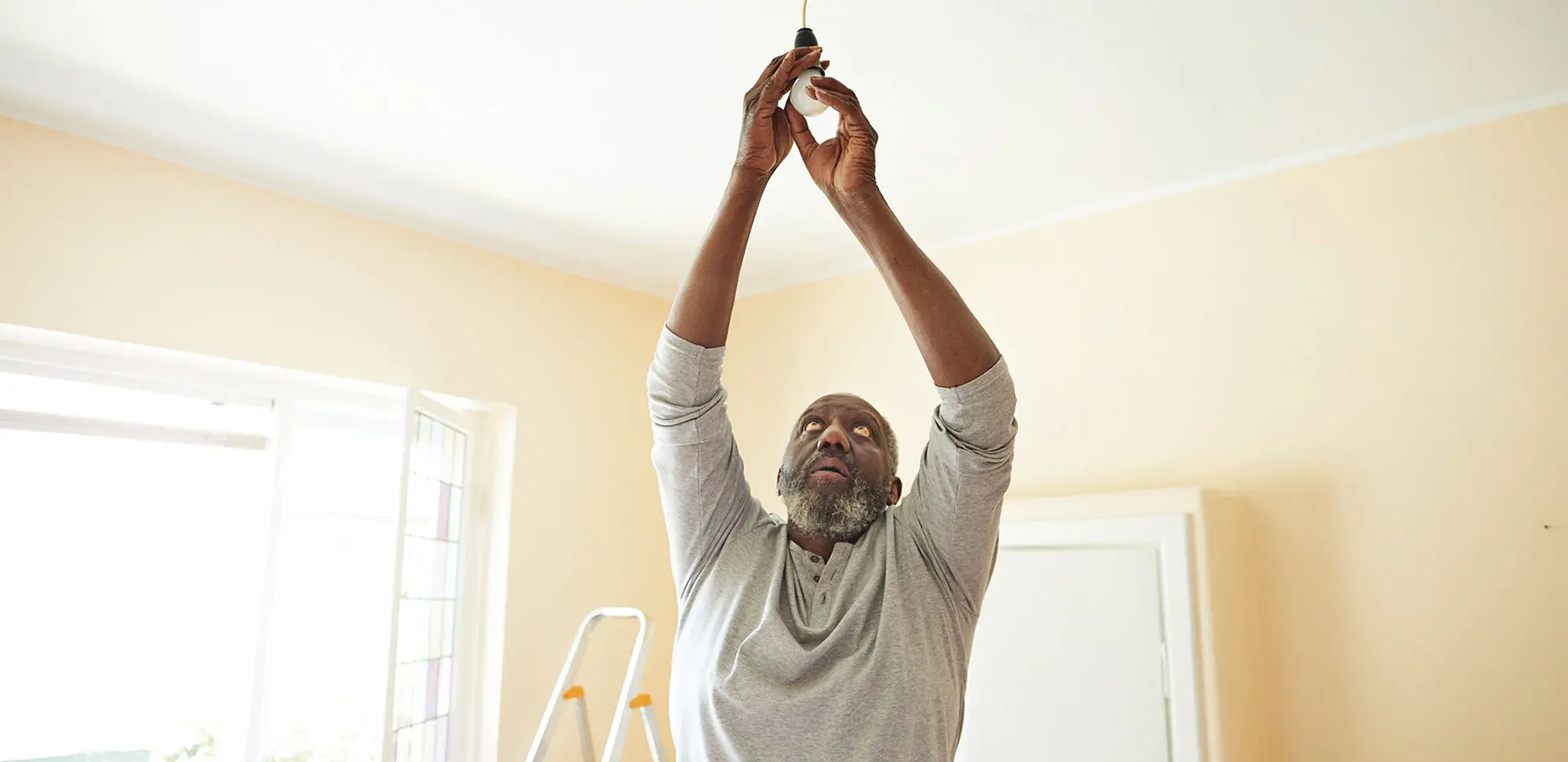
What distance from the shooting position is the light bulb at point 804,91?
141cm

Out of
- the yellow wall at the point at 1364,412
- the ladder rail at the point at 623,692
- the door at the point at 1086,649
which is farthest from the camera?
the ladder rail at the point at 623,692

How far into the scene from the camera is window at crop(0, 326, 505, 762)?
2.68 metres

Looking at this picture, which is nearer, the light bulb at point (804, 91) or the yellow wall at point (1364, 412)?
the light bulb at point (804, 91)

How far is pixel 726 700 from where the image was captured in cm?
133

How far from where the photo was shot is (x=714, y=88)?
2.59 m

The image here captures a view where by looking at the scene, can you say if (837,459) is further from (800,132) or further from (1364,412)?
(1364,412)

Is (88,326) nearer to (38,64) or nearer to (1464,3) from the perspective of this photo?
(38,64)

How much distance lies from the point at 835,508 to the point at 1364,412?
1908 millimetres

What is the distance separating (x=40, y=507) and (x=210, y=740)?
77 cm

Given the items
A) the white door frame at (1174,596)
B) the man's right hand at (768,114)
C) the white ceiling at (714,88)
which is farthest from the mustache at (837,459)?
the white door frame at (1174,596)

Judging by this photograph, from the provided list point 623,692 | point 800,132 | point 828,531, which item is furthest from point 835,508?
point 623,692

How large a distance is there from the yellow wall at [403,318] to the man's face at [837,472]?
80.8 inches

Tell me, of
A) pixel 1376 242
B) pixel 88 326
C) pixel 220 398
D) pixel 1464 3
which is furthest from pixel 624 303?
pixel 1464 3

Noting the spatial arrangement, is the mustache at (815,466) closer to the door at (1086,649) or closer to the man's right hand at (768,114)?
the man's right hand at (768,114)
